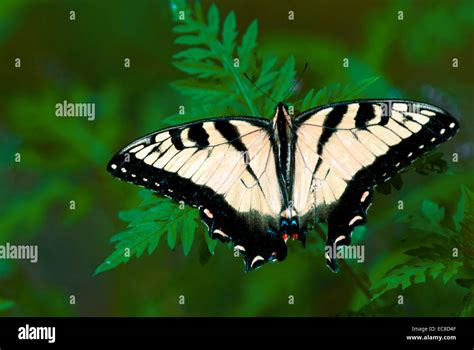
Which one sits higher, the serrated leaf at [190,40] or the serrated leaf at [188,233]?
the serrated leaf at [190,40]

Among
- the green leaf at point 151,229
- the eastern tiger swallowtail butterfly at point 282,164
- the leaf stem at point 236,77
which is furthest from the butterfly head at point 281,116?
the green leaf at point 151,229

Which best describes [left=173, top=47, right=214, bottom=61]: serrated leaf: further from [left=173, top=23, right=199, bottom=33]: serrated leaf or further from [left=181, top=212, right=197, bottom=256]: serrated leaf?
[left=181, top=212, right=197, bottom=256]: serrated leaf

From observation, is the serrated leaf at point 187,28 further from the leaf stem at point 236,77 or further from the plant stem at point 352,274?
the plant stem at point 352,274

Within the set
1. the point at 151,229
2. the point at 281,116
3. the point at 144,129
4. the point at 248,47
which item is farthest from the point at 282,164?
the point at 144,129

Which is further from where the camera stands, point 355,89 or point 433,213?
point 433,213

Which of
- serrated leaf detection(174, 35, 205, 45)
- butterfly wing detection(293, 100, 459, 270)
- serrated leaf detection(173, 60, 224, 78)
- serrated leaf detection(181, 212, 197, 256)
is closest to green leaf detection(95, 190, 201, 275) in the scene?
serrated leaf detection(181, 212, 197, 256)

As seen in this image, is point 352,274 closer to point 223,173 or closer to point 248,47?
point 223,173
